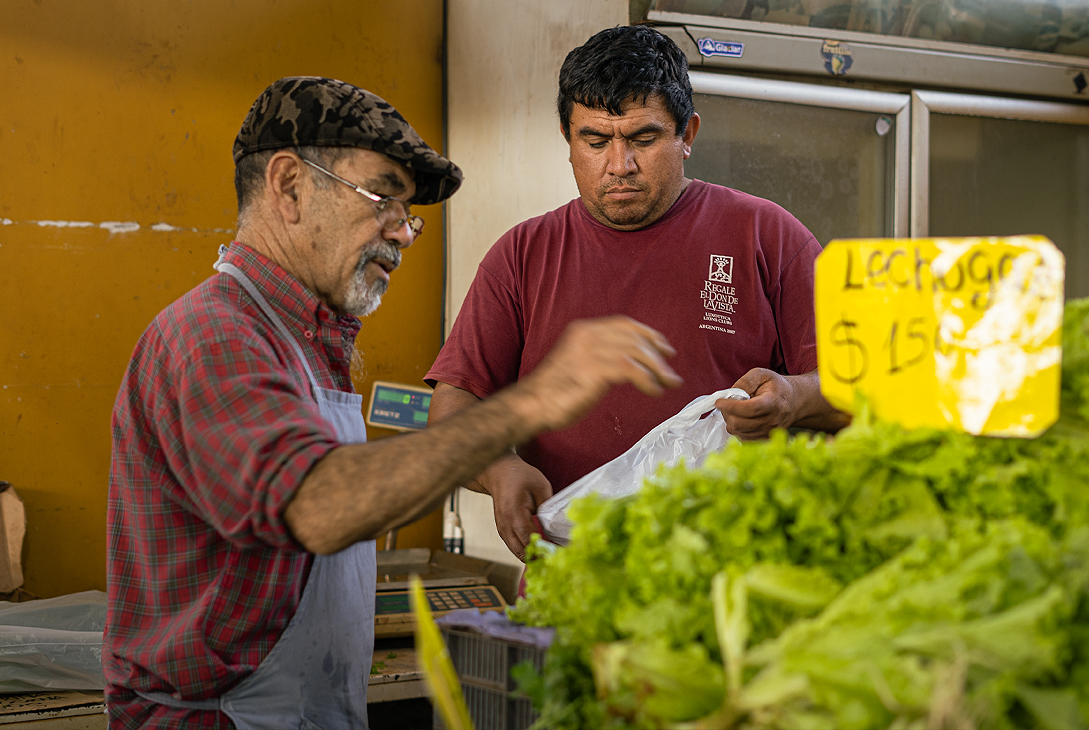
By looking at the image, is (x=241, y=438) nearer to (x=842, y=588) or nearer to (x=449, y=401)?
(x=842, y=588)

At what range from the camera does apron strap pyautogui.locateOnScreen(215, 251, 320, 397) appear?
1.33 m

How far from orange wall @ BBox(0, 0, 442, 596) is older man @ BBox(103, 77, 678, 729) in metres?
1.97

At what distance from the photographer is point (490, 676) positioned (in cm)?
95

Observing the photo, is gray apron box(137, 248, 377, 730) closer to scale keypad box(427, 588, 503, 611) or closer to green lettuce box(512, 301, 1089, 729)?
green lettuce box(512, 301, 1089, 729)

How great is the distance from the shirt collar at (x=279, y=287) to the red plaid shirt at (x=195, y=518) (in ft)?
0.19

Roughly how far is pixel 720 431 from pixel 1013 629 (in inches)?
38.5

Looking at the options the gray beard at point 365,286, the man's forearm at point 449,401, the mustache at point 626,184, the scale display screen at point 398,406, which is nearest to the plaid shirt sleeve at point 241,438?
the gray beard at point 365,286

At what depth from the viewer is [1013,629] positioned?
0.66 meters

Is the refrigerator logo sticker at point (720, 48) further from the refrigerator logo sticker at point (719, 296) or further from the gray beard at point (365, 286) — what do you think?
the gray beard at point (365, 286)

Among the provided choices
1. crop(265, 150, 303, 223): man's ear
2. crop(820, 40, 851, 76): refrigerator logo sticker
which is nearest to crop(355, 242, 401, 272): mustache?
crop(265, 150, 303, 223): man's ear

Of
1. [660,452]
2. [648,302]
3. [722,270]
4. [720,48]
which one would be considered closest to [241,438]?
[660,452]

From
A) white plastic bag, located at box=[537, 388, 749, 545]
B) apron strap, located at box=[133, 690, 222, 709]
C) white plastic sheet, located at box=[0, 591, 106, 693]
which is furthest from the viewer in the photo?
white plastic sheet, located at box=[0, 591, 106, 693]

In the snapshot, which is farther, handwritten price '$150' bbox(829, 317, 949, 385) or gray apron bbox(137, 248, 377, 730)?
gray apron bbox(137, 248, 377, 730)

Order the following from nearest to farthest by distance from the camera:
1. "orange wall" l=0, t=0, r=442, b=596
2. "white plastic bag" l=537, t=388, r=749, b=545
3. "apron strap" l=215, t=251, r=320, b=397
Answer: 1. "apron strap" l=215, t=251, r=320, b=397
2. "white plastic bag" l=537, t=388, r=749, b=545
3. "orange wall" l=0, t=0, r=442, b=596
